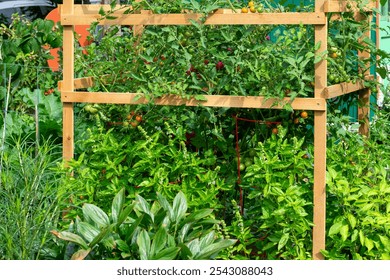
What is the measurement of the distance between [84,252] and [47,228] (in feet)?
0.78

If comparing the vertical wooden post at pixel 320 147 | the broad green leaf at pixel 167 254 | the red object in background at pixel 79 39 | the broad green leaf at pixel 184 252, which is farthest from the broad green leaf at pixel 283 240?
the red object in background at pixel 79 39

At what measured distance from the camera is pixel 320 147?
167 inches

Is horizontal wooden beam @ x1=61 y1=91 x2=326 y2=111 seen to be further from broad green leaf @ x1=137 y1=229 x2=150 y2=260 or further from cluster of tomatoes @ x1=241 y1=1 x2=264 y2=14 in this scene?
broad green leaf @ x1=137 y1=229 x2=150 y2=260

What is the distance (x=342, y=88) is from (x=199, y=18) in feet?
2.79

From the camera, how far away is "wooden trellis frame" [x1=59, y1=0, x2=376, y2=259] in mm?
4250

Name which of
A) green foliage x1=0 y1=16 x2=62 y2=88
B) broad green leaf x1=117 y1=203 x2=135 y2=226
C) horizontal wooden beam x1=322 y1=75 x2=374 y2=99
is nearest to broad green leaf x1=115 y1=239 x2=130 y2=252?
broad green leaf x1=117 y1=203 x2=135 y2=226

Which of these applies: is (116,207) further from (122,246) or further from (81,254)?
(81,254)

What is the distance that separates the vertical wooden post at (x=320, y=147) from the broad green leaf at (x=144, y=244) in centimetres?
93

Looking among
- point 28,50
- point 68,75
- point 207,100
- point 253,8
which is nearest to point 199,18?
point 253,8

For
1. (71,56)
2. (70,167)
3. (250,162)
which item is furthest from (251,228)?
(71,56)

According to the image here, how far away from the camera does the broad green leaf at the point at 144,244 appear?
3785 millimetres

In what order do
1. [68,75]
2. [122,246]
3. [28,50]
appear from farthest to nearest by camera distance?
1. [28,50]
2. [68,75]
3. [122,246]

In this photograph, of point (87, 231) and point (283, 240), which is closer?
point (87, 231)

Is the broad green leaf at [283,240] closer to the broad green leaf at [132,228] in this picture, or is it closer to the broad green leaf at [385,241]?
the broad green leaf at [385,241]
